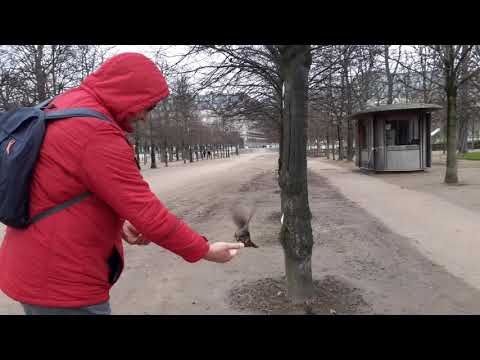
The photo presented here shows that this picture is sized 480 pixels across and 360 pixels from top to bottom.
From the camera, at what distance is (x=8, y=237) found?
5.37 ft

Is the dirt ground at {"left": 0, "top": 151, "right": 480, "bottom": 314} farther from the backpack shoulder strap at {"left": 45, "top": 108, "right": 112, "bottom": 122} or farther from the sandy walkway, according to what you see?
the backpack shoulder strap at {"left": 45, "top": 108, "right": 112, "bottom": 122}

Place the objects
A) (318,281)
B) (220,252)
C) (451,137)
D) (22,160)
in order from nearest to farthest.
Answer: (22,160) → (220,252) → (318,281) → (451,137)

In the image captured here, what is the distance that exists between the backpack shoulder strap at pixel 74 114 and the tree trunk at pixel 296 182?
10.4 ft

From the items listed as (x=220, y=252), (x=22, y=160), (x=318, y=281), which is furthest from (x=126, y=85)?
(x=318, y=281)

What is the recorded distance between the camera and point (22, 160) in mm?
1470

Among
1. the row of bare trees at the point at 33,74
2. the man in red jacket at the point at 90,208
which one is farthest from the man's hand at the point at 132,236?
the row of bare trees at the point at 33,74

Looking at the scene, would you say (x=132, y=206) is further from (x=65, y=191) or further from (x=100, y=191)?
(x=65, y=191)

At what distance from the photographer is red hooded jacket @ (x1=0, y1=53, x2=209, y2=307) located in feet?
4.88

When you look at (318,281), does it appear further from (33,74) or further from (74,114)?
(33,74)

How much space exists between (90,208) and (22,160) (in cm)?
28

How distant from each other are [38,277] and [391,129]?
23455 millimetres

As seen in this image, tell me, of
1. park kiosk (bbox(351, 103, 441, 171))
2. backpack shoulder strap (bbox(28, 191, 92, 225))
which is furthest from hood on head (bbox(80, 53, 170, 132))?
park kiosk (bbox(351, 103, 441, 171))

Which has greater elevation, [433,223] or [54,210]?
[54,210]

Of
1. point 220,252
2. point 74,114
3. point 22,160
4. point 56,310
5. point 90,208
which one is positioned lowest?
point 56,310
